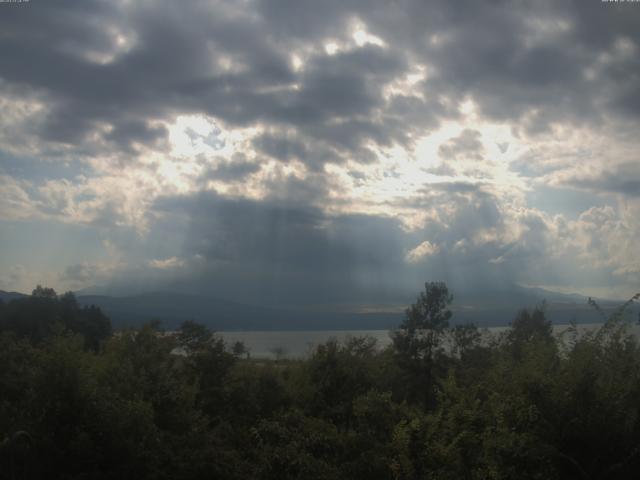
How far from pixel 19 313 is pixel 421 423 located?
90946mm

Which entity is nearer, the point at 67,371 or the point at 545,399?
the point at 545,399

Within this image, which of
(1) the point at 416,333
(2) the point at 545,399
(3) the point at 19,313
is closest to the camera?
(2) the point at 545,399

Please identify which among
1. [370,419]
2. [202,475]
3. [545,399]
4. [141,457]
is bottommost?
[202,475]

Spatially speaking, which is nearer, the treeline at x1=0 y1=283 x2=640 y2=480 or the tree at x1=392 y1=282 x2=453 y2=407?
the treeline at x1=0 y1=283 x2=640 y2=480

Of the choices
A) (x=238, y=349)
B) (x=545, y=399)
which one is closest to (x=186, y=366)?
(x=238, y=349)

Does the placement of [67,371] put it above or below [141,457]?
above

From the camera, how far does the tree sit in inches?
1827

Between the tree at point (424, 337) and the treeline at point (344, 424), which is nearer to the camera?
the treeline at point (344, 424)

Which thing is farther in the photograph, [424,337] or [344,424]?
[424,337]

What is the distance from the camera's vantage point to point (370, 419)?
60.0 feet

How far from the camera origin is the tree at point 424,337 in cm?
4641

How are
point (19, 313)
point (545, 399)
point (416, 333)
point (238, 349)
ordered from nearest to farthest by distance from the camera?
point (545, 399) < point (238, 349) < point (416, 333) < point (19, 313)

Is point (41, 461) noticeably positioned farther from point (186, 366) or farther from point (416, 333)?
point (416, 333)

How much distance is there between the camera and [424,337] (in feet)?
156
